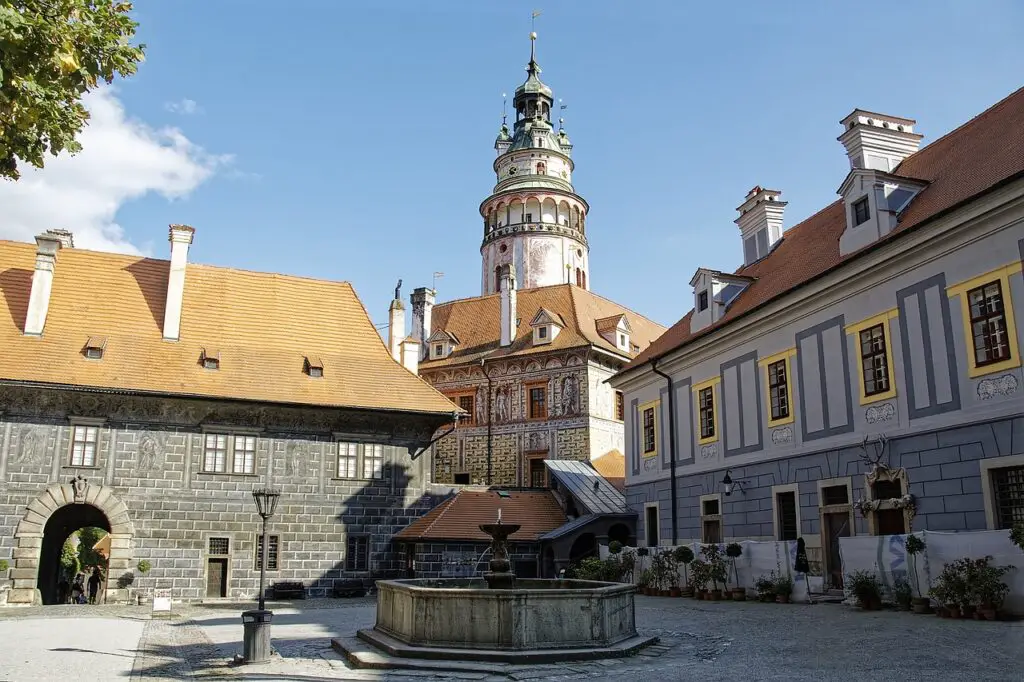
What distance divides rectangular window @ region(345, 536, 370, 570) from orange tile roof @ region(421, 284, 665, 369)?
13260mm

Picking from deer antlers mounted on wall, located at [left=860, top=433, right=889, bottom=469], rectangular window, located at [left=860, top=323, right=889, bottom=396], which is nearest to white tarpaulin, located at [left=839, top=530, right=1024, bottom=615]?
deer antlers mounted on wall, located at [left=860, top=433, right=889, bottom=469]

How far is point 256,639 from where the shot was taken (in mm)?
11195

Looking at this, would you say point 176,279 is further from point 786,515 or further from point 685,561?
point 786,515

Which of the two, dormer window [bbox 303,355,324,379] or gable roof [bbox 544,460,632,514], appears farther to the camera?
gable roof [bbox 544,460,632,514]

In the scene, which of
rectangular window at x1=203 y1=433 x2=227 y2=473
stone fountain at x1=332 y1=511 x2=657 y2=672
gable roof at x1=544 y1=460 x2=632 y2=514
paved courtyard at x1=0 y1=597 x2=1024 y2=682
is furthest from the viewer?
gable roof at x1=544 y1=460 x2=632 y2=514

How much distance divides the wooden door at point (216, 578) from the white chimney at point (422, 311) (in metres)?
18.3

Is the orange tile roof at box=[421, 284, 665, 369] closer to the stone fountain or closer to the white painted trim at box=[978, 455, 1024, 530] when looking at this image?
the white painted trim at box=[978, 455, 1024, 530]

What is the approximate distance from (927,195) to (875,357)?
11.1ft

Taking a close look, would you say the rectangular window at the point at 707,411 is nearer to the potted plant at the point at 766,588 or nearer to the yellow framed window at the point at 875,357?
the potted plant at the point at 766,588

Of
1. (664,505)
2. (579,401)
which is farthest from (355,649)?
(579,401)

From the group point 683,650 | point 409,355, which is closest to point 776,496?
point 683,650

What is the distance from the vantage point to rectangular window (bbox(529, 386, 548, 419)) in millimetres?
36500

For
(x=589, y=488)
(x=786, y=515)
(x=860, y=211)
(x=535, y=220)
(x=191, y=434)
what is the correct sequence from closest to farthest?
(x=860, y=211)
(x=786, y=515)
(x=191, y=434)
(x=589, y=488)
(x=535, y=220)

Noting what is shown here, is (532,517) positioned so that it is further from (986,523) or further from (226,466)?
(986,523)
